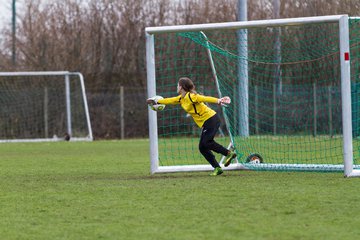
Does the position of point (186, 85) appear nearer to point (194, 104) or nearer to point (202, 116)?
point (194, 104)

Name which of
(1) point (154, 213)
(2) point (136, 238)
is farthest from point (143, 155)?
(2) point (136, 238)

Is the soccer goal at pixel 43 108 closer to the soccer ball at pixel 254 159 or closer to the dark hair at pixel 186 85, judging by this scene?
the soccer ball at pixel 254 159

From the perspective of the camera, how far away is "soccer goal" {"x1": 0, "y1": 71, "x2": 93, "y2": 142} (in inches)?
1016

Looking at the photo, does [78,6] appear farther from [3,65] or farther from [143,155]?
[143,155]

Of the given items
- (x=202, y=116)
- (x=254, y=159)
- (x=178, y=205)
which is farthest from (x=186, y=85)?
(x=178, y=205)

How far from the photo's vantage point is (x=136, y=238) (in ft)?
20.4

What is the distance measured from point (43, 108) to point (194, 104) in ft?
51.2

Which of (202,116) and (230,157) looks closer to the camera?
(230,157)

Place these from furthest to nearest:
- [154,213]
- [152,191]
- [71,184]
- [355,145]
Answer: [355,145], [71,184], [152,191], [154,213]

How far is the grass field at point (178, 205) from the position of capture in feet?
21.2

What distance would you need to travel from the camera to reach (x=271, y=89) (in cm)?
2184

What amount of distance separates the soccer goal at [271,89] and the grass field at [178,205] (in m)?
1.09

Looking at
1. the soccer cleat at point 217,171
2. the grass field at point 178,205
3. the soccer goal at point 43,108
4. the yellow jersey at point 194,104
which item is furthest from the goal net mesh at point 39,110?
the soccer cleat at point 217,171

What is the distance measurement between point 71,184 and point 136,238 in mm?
4286
